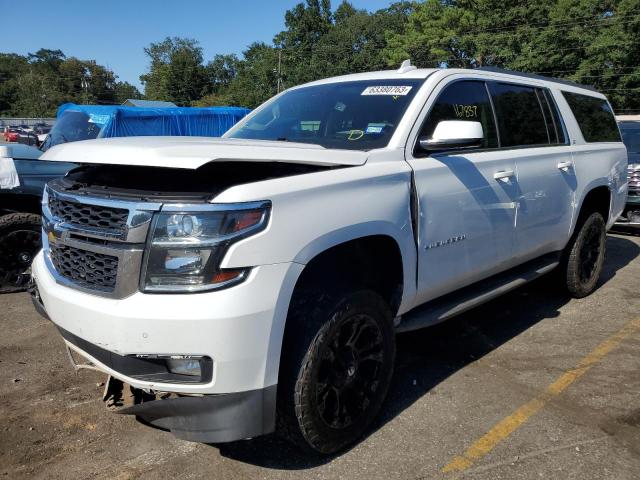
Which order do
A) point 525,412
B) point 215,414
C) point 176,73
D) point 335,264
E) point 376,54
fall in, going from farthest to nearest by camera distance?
point 176,73
point 376,54
point 525,412
point 335,264
point 215,414

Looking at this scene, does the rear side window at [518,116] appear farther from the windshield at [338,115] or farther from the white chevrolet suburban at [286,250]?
the windshield at [338,115]

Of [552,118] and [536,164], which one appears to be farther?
[552,118]

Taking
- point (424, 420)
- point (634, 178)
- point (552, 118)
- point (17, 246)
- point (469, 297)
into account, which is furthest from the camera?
point (634, 178)

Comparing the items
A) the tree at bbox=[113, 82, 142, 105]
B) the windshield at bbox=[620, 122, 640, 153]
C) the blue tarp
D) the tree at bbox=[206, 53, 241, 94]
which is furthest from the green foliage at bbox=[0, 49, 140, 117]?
the windshield at bbox=[620, 122, 640, 153]

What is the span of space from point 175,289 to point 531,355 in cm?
302

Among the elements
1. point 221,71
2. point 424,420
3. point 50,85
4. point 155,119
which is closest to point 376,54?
point 221,71

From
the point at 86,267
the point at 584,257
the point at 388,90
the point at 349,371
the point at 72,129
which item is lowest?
the point at 584,257

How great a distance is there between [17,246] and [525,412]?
4.98m

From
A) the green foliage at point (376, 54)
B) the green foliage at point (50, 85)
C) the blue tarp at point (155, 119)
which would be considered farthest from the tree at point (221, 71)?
the blue tarp at point (155, 119)

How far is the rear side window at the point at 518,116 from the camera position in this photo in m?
4.02

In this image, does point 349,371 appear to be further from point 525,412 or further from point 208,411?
point 525,412

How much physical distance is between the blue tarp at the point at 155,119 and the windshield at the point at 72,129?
174 millimetres

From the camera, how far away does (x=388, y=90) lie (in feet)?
11.5

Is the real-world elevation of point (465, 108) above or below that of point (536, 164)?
above
